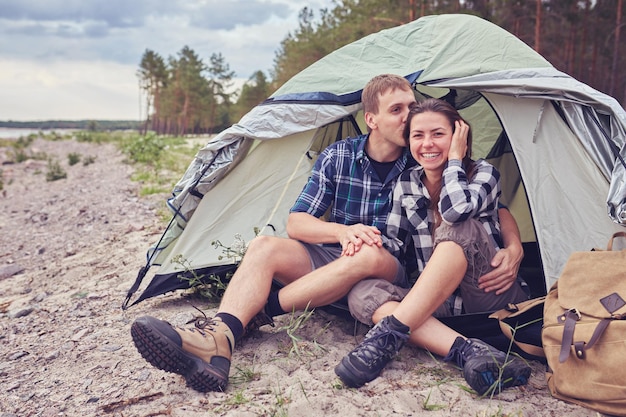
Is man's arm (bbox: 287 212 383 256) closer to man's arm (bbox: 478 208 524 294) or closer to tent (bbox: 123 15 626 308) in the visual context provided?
man's arm (bbox: 478 208 524 294)

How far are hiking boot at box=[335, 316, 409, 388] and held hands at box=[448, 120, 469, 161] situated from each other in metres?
0.93

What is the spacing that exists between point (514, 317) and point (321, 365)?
3.34ft

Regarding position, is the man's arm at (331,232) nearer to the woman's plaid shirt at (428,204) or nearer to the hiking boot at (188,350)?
the woman's plaid shirt at (428,204)

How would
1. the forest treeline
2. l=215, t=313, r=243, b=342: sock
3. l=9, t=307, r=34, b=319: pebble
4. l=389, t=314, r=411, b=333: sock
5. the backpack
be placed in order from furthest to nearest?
the forest treeline, l=9, t=307, r=34, b=319: pebble, l=215, t=313, r=243, b=342: sock, l=389, t=314, r=411, b=333: sock, the backpack

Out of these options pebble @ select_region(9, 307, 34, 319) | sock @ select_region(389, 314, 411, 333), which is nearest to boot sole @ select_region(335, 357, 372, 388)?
sock @ select_region(389, 314, 411, 333)

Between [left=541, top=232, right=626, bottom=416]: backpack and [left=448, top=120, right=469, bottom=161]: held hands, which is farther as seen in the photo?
[left=448, top=120, right=469, bottom=161]: held hands

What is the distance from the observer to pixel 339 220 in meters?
3.61

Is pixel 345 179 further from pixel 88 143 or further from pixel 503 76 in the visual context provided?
pixel 88 143

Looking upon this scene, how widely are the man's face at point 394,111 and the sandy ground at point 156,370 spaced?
1134 millimetres

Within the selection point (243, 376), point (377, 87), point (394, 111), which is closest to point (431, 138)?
point (394, 111)

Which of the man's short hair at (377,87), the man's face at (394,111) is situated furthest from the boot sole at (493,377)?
the man's short hair at (377,87)

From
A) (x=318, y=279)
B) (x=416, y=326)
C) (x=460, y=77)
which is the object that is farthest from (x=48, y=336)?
(x=460, y=77)

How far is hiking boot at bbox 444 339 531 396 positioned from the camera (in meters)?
2.63

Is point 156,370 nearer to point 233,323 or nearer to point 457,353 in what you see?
point 233,323
